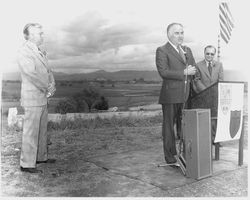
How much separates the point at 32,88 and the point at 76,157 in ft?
3.69

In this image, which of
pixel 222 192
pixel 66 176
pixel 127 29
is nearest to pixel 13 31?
pixel 127 29

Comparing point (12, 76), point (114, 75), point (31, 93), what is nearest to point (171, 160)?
point (114, 75)

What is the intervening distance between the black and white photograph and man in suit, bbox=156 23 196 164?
1cm

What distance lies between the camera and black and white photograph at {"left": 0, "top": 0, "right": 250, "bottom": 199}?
336cm

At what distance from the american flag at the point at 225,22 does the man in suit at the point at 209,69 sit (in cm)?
23

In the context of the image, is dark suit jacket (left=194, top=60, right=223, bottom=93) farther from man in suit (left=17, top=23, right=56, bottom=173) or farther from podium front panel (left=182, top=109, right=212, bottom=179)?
man in suit (left=17, top=23, right=56, bottom=173)

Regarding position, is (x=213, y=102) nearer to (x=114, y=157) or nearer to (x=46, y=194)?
(x=114, y=157)

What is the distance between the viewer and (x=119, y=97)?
4.61 metres

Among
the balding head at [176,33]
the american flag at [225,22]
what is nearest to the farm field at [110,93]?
the balding head at [176,33]

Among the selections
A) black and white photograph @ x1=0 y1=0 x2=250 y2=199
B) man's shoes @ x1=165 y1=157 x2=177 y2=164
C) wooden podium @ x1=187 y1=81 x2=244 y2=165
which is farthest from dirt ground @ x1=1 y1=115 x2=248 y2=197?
wooden podium @ x1=187 y1=81 x2=244 y2=165

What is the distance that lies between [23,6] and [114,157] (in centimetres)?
211

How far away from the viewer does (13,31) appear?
3.73m

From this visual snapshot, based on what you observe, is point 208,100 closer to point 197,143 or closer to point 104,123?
point 197,143

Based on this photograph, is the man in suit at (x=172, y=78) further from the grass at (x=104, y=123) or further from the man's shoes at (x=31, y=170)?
the man's shoes at (x=31, y=170)
